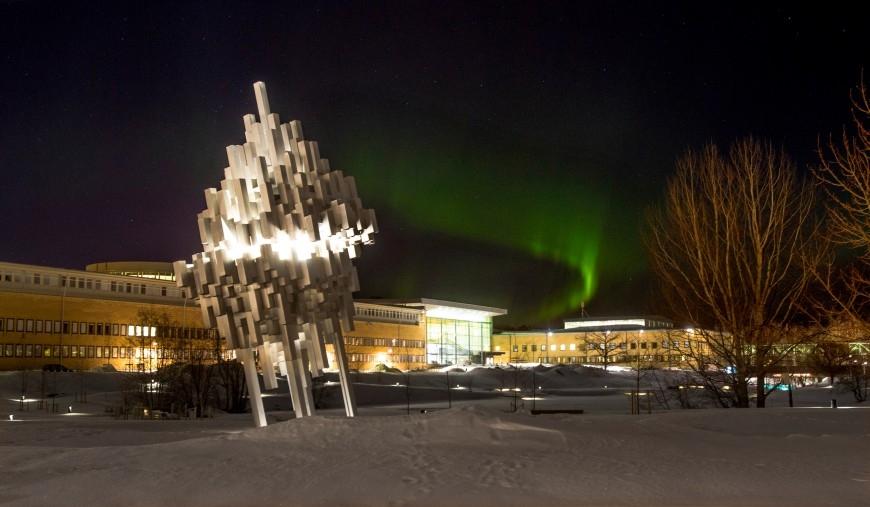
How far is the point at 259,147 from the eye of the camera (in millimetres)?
23719

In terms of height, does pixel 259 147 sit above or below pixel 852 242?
above

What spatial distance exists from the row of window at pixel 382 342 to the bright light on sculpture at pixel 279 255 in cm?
7600

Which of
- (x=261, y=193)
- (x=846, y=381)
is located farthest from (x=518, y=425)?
(x=846, y=381)

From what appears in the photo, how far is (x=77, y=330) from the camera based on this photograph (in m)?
72.1

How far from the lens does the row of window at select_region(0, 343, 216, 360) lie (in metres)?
64.8

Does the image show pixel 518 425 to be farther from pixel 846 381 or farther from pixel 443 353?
pixel 443 353

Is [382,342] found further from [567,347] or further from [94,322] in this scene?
[94,322]

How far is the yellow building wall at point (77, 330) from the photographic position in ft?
218

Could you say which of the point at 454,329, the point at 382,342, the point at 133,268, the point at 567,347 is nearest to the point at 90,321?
the point at 133,268

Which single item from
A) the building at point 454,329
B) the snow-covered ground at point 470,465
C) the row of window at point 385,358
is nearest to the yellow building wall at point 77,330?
the row of window at point 385,358

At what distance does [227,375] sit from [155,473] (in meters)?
29.3

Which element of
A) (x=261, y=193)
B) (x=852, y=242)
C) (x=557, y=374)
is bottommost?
(x=557, y=374)

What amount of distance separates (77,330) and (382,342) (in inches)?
1831

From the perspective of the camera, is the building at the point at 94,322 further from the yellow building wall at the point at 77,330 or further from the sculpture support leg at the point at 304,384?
the sculpture support leg at the point at 304,384
